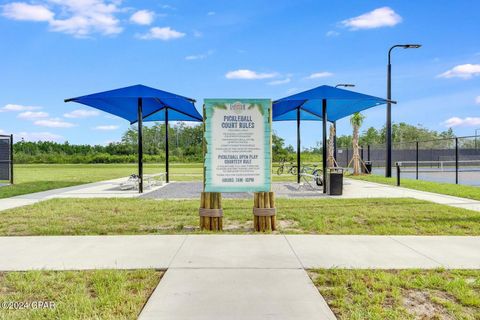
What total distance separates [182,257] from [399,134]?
91.5 m

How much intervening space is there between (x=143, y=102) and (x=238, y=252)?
12.9m

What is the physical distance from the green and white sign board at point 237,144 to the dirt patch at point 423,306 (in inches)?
148

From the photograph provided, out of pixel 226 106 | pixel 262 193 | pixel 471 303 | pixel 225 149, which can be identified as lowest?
pixel 471 303

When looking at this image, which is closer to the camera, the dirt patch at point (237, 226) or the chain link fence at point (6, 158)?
the dirt patch at point (237, 226)

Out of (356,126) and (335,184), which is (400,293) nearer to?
(335,184)

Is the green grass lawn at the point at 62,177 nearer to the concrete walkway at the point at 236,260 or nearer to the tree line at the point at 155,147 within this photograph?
the concrete walkway at the point at 236,260

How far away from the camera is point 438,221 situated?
852cm

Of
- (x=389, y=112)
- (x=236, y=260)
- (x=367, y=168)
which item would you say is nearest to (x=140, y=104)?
(x=236, y=260)

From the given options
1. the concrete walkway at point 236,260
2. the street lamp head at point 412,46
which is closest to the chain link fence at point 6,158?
the concrete walkway at point 236,260

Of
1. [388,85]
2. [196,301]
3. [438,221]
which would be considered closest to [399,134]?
[388,85]

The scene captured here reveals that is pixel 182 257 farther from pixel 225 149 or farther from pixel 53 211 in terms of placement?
pixel 53 211

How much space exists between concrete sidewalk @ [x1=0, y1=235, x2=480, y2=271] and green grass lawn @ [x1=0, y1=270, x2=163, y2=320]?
14.3 inches

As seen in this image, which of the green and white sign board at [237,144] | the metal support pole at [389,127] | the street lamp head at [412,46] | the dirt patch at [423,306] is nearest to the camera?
the dirt patch at [423,306]

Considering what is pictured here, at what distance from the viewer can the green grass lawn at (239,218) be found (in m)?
7.61
